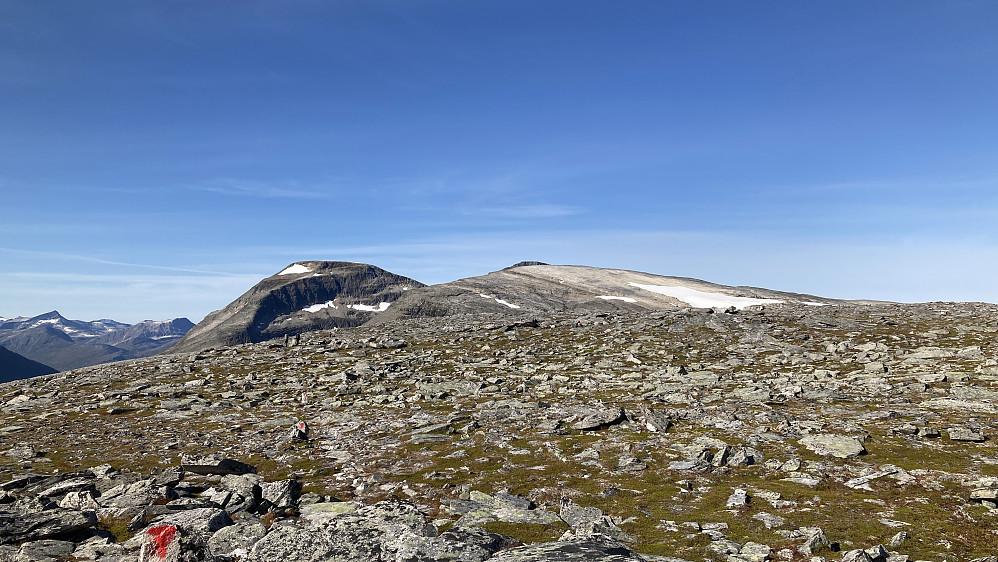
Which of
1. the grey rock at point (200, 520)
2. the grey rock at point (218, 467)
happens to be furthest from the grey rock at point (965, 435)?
the grey rock at point (218, 467)

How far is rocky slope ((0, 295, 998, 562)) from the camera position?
51.9ft

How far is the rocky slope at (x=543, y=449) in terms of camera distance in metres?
15.8

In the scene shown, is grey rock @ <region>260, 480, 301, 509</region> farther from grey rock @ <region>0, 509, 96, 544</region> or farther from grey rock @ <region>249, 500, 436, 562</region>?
grey rock @ <region>0, 509, 96, 544</region>

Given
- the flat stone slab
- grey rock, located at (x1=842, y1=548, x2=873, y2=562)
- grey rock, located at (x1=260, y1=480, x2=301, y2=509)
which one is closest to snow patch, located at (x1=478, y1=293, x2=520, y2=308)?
the flat stone slab

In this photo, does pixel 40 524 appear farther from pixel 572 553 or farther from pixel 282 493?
pixel 572 553

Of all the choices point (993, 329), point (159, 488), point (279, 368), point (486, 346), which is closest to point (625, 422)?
point (159, 488)

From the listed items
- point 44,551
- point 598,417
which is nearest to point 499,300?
point 598,417

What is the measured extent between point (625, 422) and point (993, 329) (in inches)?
1774

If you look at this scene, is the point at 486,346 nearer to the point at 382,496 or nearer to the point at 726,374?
the point at 726,374

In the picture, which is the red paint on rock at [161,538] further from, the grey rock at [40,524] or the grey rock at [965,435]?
the grey rock at [965,435]

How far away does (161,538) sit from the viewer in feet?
39.4

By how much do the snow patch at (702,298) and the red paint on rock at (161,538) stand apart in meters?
144

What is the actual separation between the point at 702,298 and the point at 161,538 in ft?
527

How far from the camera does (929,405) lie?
30.9 meters
